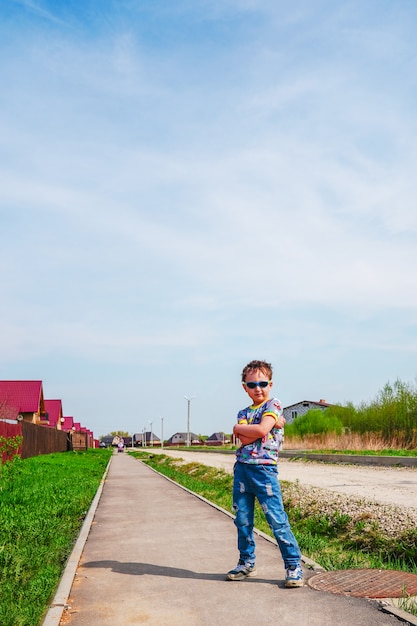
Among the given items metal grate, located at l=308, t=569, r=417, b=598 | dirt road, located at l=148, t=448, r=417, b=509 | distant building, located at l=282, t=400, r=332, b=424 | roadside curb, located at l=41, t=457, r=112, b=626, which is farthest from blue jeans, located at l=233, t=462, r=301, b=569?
distant building, located at l=282, t=400, r=332, b=424

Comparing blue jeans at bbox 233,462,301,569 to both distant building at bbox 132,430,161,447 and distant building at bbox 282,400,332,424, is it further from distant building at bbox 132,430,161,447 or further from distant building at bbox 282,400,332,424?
distant building at bbox 132,430,161,447

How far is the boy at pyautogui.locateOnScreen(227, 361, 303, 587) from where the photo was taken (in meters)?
5.13

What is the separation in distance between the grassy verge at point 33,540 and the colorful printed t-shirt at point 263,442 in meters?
1.92

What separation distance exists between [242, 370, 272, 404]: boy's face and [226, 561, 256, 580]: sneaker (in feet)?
4.58

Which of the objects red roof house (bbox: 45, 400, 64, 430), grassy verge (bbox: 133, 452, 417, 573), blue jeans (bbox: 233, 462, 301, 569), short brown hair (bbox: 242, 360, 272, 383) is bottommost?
grassy verge (bbox: 133, 452, 417, 573)

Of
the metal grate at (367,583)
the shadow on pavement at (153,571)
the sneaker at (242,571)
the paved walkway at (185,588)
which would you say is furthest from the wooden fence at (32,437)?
the metal grate at (367,583)

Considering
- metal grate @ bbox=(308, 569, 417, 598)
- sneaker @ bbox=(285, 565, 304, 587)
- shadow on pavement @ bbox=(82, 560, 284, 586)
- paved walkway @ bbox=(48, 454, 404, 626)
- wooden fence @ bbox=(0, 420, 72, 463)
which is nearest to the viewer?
paved walkway @ bbox=(48, 454, 404, 626)

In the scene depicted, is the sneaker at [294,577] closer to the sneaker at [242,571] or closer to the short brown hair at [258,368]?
the sneaker at [242,571]

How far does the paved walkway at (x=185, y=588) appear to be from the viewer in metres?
4.33

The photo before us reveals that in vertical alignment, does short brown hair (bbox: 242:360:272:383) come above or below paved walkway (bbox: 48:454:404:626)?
above

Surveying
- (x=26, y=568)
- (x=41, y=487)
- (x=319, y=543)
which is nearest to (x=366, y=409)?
(x=41, y=487)

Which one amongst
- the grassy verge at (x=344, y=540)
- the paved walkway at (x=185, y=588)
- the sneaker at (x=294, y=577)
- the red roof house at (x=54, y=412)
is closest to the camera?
the paved walkway at (x=185, y=588)

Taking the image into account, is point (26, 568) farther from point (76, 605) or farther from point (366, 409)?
point (366, 409)

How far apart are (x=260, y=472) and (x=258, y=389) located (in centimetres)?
69
